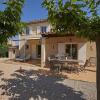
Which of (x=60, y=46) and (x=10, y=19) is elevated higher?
(x=10, y=19)

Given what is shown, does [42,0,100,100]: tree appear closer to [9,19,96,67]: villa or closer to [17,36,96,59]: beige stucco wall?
[9,19,96,67]: villa

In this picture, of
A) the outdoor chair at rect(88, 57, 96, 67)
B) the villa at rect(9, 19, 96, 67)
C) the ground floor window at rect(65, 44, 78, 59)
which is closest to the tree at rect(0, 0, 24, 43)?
the villa at rect(9, 19, 96, 67)

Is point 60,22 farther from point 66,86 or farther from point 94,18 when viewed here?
point 66,86

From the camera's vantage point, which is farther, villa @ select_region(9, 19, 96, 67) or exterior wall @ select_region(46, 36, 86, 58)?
exterior wall @ select_region(46, 36, 86, 58)

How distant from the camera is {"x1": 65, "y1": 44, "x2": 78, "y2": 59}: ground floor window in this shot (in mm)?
24234

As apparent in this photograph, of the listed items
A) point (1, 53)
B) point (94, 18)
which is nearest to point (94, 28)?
point (94, 18)

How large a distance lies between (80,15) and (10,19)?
3.81m

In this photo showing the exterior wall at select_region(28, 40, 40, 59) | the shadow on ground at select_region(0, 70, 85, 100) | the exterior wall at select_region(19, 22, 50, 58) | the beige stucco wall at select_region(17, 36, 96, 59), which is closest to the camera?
the shadow on ground at select_region(0, 70, 85, 100)

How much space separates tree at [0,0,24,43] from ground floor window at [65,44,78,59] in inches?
620

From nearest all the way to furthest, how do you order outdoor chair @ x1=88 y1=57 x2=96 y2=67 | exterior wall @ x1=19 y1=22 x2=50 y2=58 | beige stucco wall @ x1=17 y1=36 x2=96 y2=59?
1. beige stucco wall @ x1=17 y1=36 x2=96 y2=59
2. outdoor chair @ x1=88 y1=57 x2=96 y2=67
3. exterior wall @ x1=19 y1=22 x2=50 y2=58

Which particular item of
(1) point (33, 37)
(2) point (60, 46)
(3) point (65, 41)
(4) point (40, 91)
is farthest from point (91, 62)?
(1) point (33, 37)

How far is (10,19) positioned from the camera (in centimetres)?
844

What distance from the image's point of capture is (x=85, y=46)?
2284cm

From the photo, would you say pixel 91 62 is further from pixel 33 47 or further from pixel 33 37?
pixel 33 37
